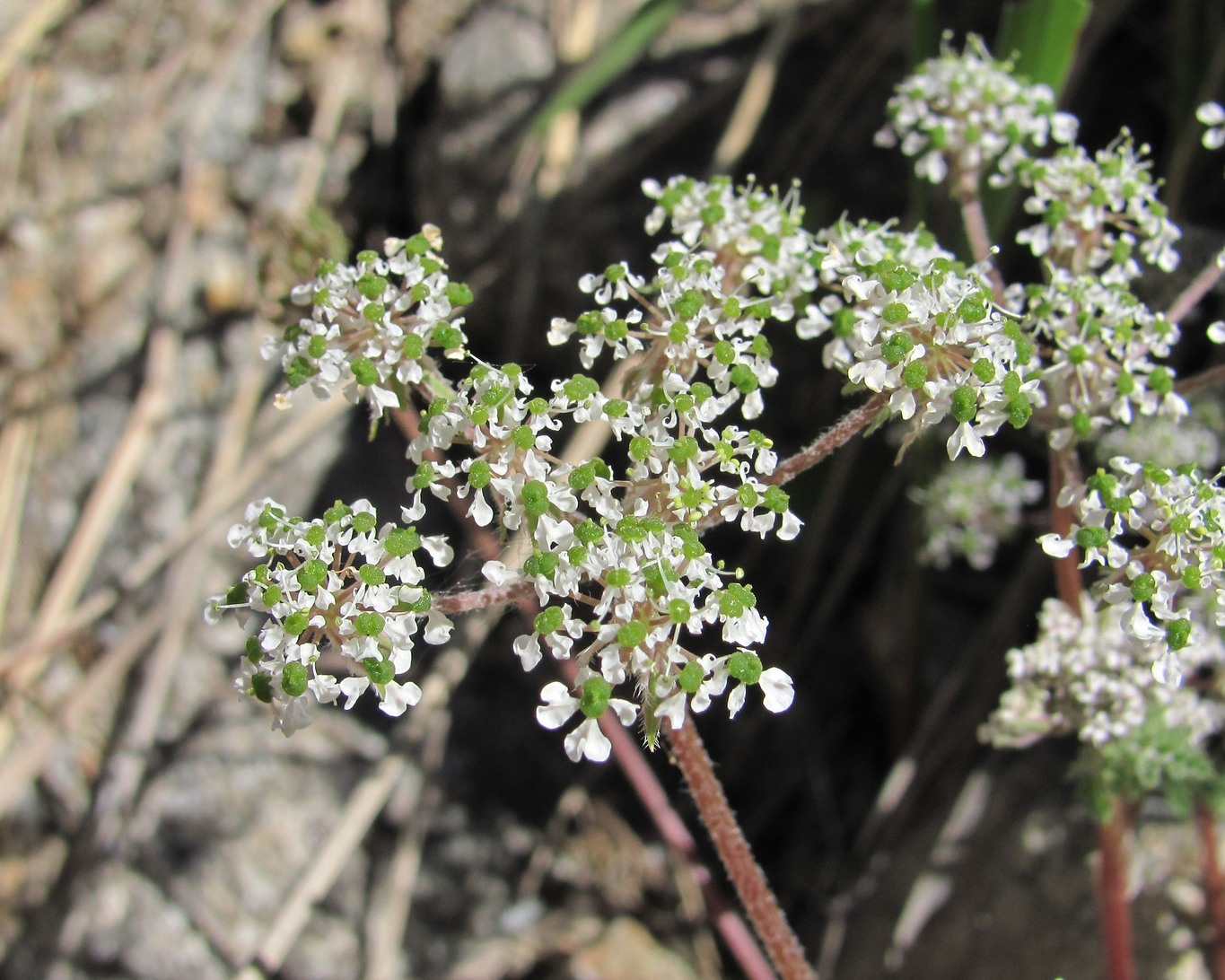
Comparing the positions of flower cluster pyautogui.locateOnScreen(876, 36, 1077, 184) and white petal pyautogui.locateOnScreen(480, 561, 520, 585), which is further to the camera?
flower cluster pyautogui.locateOnScreen(876, 36, 1077, 184)

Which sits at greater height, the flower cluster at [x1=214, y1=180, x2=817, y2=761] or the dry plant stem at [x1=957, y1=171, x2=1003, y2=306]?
the dry plant stem at [x1=957, y1=171, x2=1003, y2=306]

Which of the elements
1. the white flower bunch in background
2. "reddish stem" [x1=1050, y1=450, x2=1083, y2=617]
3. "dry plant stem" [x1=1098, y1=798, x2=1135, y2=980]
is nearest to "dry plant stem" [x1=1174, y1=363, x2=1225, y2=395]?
the white flower bunch in background

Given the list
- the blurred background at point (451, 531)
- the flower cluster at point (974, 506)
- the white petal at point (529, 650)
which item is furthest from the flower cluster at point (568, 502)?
the flower cluster at point (974, 506)

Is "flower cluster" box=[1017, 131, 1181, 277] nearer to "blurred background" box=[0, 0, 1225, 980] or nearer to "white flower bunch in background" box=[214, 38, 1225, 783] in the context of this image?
"white flower bunch in background" box=[214, 38, 1225, 783]

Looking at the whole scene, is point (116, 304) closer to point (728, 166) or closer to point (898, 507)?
point (728, 166)

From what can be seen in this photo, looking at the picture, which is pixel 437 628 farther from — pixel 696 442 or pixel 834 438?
pixel 834 438

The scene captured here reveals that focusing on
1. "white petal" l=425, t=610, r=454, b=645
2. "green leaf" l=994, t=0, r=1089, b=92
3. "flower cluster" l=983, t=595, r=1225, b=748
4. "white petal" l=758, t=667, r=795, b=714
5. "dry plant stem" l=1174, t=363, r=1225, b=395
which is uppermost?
"green leaf" l=994, t=0, r=1089, b=92
